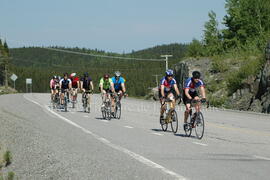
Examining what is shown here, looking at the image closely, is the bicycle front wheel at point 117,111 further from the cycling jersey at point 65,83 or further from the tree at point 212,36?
the tree at point 212,36

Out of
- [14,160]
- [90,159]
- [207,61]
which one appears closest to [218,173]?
[90,159]

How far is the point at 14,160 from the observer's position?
9977mm

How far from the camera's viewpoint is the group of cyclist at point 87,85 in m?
21.8

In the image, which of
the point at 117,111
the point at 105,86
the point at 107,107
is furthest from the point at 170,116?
the point at 117,111

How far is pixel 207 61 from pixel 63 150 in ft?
121

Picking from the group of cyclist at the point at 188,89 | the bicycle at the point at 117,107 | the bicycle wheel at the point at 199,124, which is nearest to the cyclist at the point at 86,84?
the bicycle at the point at 117,107

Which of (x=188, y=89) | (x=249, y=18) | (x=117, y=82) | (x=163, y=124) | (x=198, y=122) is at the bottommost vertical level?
(x=163, y=124)

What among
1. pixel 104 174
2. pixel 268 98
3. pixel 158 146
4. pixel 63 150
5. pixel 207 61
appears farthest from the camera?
pixel 207 61

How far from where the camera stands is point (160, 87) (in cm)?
1586

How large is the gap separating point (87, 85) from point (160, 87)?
11411mm

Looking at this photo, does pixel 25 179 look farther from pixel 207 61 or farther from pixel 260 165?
pixel 207 61

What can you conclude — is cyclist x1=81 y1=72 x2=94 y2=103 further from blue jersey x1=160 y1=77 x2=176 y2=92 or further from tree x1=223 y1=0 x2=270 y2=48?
A: tree x1=223 y1=0 x2=270 y2=48

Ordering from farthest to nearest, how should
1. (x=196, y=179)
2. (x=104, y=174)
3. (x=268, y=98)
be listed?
(x=268, y=98)
(x=104, y=174)
(x=196, y=179)

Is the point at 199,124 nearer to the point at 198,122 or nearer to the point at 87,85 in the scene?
the point at 198,122
